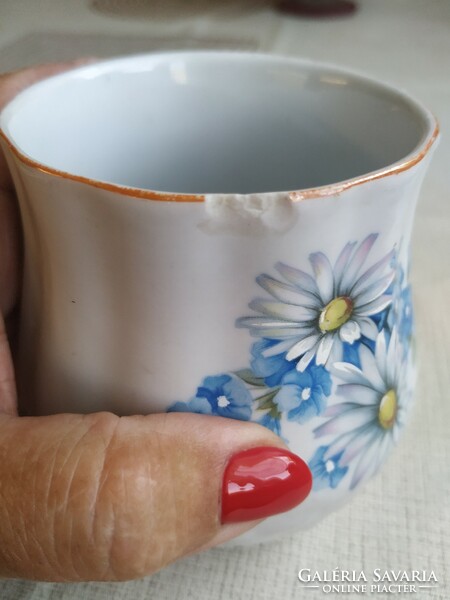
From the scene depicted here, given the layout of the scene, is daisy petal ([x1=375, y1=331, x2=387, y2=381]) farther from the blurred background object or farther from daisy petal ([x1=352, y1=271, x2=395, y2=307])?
the blurred background object

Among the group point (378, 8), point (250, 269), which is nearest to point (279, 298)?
point (250, 269)

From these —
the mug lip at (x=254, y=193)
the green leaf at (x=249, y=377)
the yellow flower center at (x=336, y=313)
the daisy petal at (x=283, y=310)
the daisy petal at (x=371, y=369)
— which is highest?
the mug lip at (x=254, y=193)

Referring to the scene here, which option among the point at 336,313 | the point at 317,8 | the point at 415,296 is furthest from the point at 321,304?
the point at 317,8

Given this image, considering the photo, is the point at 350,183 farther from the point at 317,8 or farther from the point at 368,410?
the point at 317,8

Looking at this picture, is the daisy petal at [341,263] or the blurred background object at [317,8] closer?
the daisy petal at [341,263]

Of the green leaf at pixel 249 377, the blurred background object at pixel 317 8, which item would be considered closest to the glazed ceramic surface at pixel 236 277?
the green leaf at pixel 249 377

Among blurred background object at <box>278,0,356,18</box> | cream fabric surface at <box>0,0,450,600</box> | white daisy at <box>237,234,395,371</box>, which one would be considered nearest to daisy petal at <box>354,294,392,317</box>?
white daisy at <box>237,234,395,371</box>

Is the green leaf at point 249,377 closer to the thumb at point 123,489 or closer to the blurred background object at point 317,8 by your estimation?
the thumb at point 123,489
